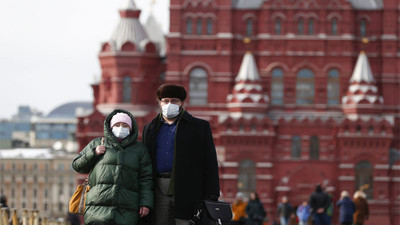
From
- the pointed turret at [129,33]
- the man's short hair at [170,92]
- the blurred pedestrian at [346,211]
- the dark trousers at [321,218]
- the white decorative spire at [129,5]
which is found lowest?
the dark trousers at [321,218]

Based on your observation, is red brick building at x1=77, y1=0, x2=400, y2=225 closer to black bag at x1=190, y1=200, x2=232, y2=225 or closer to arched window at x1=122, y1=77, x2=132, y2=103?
arched window at x1=122, y1=77, x2=132, y2=103

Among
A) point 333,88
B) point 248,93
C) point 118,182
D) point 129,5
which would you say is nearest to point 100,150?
point 118,182

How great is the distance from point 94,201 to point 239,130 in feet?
136

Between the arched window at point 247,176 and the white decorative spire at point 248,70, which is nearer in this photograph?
the arched window at point 247,176

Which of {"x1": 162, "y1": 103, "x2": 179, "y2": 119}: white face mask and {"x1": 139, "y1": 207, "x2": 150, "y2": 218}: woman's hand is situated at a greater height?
{"x1": 162, "y1": 103, "x2": 179, "y2": 119}: white face mask

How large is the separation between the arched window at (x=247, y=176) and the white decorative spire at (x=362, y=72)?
6317mm

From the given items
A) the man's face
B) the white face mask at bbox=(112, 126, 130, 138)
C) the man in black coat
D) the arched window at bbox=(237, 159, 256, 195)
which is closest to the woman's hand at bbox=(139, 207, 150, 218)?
the man in black coat

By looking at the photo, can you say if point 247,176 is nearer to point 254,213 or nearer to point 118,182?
point 254,213

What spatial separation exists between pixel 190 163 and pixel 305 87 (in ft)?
143

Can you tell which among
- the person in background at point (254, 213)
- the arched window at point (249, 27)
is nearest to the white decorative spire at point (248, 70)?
the arched window at point (249, 27)

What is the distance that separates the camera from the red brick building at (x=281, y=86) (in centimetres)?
5553

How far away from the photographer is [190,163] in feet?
47.7

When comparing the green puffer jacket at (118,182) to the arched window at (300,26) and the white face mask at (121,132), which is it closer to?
the white face mask at (121,132)

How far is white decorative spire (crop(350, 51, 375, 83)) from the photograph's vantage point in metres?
56.0
